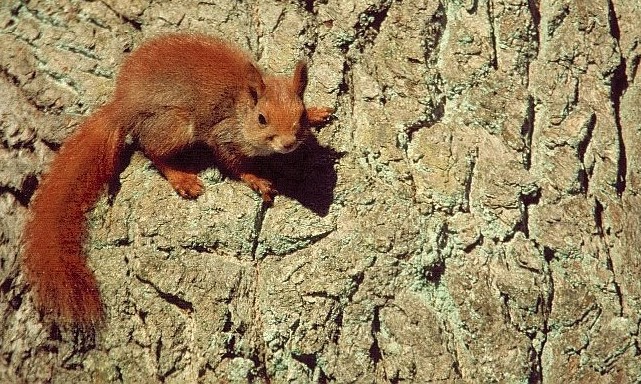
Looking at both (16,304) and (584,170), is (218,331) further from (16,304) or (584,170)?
(584,170)

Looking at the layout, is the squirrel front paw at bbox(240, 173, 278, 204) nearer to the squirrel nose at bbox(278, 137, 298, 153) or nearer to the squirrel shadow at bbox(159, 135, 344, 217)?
the squirrel shadow at bbox(159, 135, 344, 217)

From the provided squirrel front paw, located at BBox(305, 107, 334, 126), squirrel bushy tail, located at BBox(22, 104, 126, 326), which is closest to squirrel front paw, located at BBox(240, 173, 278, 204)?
squirrel front paw, located at BBox(305, 107, 334, 126)

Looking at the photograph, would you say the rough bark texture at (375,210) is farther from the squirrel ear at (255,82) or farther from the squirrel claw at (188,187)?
the squirrel ear at (255,82)

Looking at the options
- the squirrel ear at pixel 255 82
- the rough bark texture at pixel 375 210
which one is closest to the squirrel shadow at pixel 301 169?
the rough bark texture at pixel 375 210

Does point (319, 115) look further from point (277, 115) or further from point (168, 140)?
point (168, 140)

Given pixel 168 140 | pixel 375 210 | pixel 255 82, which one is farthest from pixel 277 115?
pixel 375 210

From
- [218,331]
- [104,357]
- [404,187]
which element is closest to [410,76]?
[404,187]
